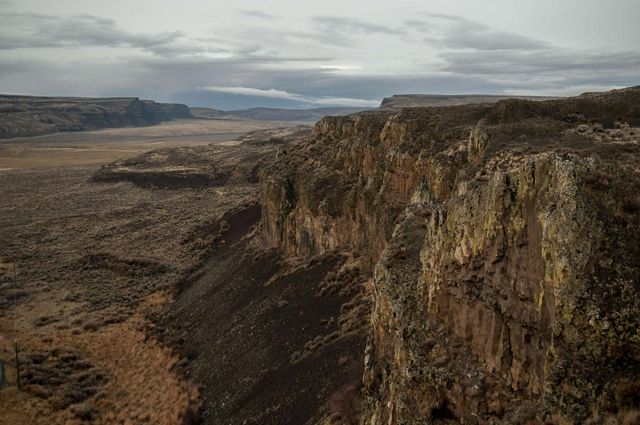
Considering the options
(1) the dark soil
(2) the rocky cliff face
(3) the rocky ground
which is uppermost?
(2) the rocky cliff face

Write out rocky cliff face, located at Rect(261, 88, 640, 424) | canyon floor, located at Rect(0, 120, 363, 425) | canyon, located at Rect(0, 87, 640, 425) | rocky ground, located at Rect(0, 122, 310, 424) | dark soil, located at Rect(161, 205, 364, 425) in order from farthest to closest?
rocky ground, located at Rect(0, 122, 310, 424) → canyon floor, located at Rect(0, 120, 363, 425) → dark soil, located at Rect(161, 205, 364, 425) → canyon, located at Rect(0, 87, 640, 425) → rocky cliff face, located at Rect(261, 88, 640, 424)

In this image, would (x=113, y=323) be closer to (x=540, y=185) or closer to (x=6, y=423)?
(x=6, y=423)

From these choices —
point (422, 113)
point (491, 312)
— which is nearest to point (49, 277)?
point (422, 113)

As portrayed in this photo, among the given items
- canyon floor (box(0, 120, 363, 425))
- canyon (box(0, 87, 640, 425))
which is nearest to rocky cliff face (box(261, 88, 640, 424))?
canyon (box(0, 87, 640, 425))

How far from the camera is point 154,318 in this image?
37.5 m

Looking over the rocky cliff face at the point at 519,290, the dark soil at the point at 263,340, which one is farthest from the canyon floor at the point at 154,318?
the rocky cliff face at the point at 519,290

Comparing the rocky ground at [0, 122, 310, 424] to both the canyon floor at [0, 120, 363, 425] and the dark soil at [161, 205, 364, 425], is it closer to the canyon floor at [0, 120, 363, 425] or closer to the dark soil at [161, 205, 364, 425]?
the canyon floor at [0, 120, 363, 425]

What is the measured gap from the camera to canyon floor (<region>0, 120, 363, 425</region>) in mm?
25281

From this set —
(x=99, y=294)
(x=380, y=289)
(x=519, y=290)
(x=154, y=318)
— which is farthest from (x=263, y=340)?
(x=99, y=294)

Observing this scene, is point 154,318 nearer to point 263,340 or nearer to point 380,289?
point 263,340

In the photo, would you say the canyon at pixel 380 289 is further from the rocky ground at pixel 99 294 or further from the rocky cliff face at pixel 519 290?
the rocky ground at pixel 99 294

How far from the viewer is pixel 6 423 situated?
24.6 metres

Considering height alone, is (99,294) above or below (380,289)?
below

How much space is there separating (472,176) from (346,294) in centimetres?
1092
